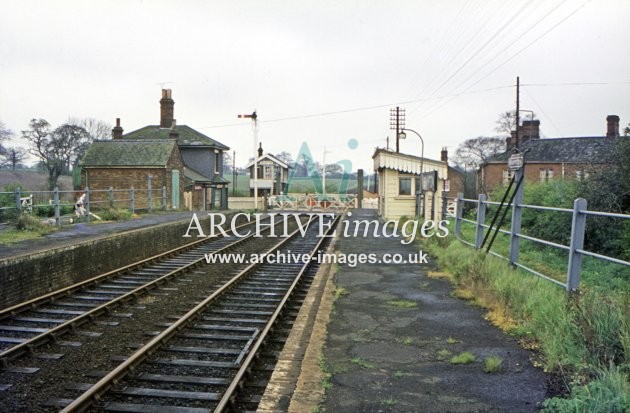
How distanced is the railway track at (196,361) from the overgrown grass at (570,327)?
2.93m

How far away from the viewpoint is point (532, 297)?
6.05m

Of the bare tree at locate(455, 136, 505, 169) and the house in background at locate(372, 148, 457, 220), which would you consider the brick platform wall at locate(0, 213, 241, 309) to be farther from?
the bare tree at locate(455, 136, 505, 169)

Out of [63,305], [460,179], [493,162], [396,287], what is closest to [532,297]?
[396,287]

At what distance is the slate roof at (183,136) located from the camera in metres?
41.0

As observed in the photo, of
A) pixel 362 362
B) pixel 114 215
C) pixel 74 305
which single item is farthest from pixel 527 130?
pixel 362 362

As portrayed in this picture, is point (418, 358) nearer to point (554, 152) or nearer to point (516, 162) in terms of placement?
point (516, 162)

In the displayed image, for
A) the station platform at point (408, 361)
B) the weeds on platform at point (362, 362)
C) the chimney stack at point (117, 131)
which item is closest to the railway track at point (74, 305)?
the station platform at point (408, 361)

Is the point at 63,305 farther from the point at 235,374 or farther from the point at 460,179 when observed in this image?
the point at 460,179

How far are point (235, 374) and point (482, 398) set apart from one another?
8.96 ft

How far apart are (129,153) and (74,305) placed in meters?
24.9

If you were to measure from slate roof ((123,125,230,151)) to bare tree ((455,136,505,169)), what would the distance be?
139ft

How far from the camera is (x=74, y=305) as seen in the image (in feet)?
28.6

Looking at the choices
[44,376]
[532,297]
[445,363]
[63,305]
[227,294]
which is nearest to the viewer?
[445,363]

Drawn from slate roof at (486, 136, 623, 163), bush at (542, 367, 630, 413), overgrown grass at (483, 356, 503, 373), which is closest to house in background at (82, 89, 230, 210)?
slate roof at (486, 136, 623, 163)
